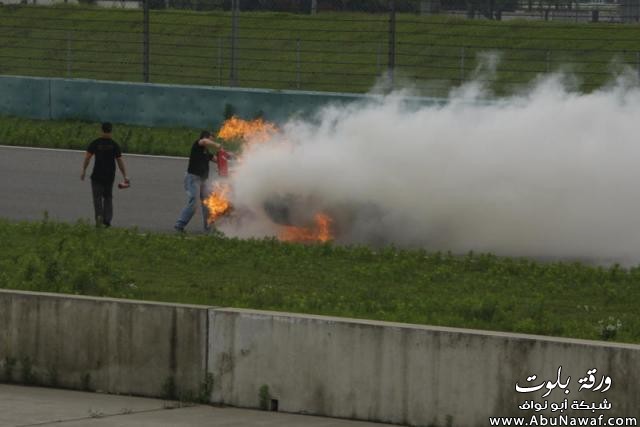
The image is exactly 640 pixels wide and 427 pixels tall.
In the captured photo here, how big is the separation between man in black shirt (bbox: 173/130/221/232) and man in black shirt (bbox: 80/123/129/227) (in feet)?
3.29

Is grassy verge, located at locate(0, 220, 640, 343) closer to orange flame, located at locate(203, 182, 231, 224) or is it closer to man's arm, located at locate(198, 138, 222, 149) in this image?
orange flame, located at locate(203, 182, 231, 224)

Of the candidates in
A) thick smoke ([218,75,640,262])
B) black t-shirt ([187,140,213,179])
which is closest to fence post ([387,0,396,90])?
black t-shirt ([187,140,213,179])

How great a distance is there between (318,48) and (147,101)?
9.30 m

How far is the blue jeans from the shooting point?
2245 cm

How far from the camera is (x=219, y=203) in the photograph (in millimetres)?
21906

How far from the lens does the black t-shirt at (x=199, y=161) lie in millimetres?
23062

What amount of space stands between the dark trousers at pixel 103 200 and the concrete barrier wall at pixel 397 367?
1079 cm

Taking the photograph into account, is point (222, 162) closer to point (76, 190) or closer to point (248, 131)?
point (248, 131)

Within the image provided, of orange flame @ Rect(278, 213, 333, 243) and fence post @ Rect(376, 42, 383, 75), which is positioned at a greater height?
fence post @ Rect(376, 42, 383, 75)

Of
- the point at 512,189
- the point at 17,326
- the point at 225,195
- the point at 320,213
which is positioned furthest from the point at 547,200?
the point at 17,326

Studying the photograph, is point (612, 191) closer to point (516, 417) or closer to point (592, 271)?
point (592, 271)

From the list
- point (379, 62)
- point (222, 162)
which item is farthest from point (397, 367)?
point (379, 62)

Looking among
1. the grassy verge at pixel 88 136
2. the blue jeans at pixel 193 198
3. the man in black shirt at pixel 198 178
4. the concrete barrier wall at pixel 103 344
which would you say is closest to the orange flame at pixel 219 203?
the blue jeans at pixel 193 198

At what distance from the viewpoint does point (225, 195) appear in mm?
21922
